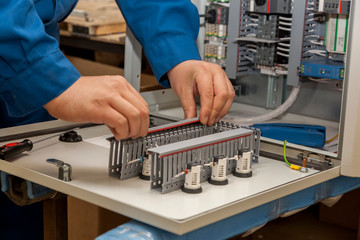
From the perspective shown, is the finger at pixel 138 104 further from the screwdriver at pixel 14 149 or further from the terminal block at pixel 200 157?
the screwdriver at pixel 14 149

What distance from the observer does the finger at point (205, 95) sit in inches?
59.7

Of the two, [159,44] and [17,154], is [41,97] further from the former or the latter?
[159,44]

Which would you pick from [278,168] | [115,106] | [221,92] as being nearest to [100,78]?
[115,106]

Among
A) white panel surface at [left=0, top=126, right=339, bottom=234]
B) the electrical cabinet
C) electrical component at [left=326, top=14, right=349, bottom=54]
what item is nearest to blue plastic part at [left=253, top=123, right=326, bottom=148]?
the electrical cabinet

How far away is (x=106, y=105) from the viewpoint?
1.21 metres

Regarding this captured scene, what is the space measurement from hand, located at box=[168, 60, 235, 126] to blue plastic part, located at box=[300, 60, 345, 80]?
0.36 meters

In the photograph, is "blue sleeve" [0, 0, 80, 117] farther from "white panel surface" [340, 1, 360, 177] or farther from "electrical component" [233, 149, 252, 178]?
"white panel surface" [340, 1, 360, 177]

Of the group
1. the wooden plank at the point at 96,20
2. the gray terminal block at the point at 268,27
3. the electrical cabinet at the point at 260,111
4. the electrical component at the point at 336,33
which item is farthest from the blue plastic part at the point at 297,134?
the wooden plank at the point at 96,20

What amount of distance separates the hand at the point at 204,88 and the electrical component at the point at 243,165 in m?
0.19

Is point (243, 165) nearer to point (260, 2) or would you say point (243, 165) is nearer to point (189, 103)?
point (189, 103)

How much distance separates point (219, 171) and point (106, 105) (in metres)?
0.31

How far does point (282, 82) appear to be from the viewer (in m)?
2.09

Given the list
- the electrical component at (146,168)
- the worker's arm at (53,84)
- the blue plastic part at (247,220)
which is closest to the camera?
the blue plastic part at (247,220)

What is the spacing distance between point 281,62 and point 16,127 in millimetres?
930
